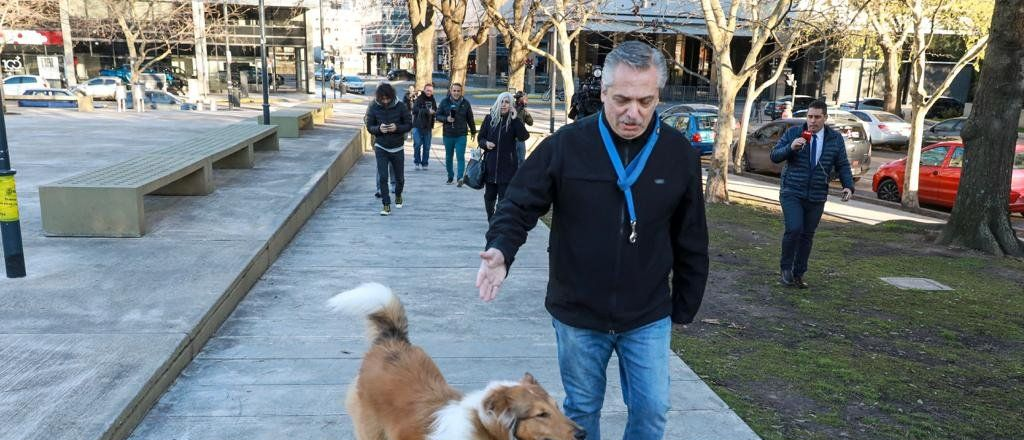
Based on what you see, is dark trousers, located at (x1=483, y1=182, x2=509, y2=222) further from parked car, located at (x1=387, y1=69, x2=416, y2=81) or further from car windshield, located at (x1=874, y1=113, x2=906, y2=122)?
parked car, located at (x1=387, y1=69, x2=416, y2=81)

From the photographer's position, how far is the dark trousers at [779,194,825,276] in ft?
25.0

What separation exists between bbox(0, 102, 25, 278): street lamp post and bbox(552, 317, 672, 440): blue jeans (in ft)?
18.2

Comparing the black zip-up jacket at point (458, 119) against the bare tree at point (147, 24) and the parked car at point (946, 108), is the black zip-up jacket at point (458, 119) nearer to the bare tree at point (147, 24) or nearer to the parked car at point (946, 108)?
the bare tree at point (147, 24)

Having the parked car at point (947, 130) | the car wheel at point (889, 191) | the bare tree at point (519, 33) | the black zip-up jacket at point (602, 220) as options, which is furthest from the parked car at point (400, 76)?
the black zip-up jacket at point (602, 220)

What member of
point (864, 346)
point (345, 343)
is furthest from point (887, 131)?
point (345, 343)

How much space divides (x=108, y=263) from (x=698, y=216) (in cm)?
601

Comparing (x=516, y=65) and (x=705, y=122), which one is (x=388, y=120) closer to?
(x=705, y=122)

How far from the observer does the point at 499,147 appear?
9.65m

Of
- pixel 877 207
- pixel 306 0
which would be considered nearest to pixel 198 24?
pixel 306 0

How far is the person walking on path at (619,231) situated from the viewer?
2.82 meters

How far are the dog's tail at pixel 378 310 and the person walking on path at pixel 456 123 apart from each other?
33.8 ft

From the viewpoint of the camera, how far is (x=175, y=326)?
17.2 feet

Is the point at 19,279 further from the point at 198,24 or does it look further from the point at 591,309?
the point at 198,24

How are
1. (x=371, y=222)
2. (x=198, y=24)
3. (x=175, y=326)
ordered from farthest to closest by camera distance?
(x=198, y=24)
(x=371, y=222)
(x=175, y=326)
